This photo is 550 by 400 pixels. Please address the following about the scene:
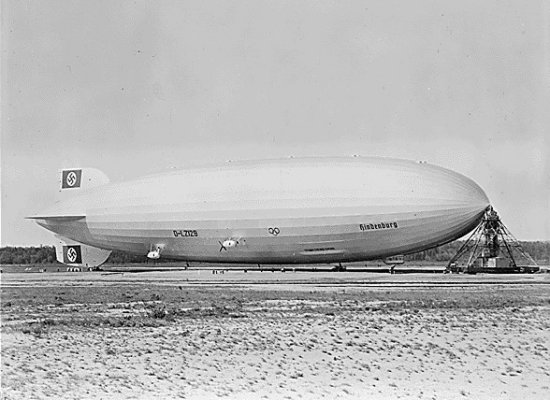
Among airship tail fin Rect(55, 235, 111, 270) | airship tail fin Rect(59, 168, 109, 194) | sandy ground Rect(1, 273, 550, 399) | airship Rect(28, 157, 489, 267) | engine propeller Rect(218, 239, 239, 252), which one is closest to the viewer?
sandy ground Rect(1, 273, 550, 399)

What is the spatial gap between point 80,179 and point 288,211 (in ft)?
83.2

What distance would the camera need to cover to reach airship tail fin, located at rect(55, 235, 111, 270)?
73606 millimetres

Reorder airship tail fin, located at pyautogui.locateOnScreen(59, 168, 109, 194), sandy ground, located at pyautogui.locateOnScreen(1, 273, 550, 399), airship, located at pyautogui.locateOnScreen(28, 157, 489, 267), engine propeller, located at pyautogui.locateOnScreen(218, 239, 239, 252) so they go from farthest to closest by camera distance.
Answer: airship tail fin, located at pyautogui.locateOnScreen(59, 168, 109, 194) → engine propeller, located at pyautogui.locateOnScreen(218, 239, 239, 252) → airship, located at pyautogui.locateOnScreen(28, 157, 489, 267) → sandy ground, located at pyautogui.locateOnScreen(1, 273, 550, 399)

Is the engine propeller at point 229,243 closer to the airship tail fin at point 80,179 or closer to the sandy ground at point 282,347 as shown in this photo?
the airship tail fin at point 80,179

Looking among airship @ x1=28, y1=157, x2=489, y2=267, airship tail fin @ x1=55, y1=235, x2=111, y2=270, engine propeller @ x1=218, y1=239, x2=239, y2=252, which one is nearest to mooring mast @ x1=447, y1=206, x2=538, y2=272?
airship @ x1=28, y1=157, x2=489, y2=267

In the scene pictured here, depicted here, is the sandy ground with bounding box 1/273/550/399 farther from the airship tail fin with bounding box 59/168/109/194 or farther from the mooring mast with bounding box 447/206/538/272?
the airship tail fin with bounding box 59/168/109/194

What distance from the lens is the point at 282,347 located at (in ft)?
68.4

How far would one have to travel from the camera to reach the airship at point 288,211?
54.5 m

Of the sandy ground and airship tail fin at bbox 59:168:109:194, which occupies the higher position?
airship tail fin at bbox 59:168:109:194

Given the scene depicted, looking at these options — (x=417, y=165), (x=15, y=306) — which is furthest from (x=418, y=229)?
(x=15, y=306)

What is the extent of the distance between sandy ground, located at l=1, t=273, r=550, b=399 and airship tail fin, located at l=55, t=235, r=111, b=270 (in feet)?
128

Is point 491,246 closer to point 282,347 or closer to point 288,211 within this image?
point 288,211

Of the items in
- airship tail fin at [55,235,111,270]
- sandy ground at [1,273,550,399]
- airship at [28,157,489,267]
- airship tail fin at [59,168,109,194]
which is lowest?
sandy ground at [1,273,550,399]

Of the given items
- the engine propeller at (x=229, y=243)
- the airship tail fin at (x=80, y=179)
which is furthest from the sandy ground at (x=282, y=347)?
the airship tail fin at (x=80, y=179)
